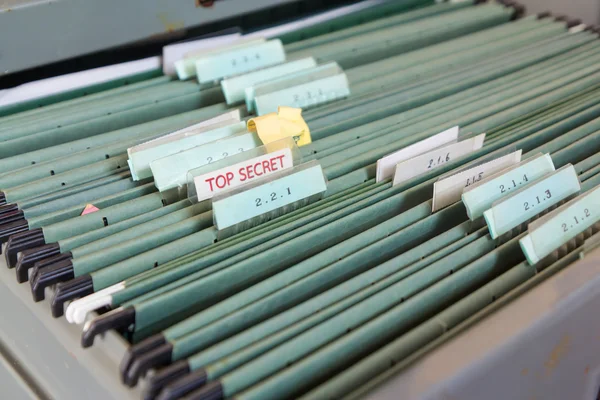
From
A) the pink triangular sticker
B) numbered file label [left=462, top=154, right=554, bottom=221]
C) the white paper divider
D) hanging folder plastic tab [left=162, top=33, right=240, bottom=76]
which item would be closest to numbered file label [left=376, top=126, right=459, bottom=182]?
numbered file label [left=462, top=154, right=554, bottom=221]

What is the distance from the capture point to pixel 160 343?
576mm

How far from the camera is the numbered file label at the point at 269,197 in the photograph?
28.5 inches

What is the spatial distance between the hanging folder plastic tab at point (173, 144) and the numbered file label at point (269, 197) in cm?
15

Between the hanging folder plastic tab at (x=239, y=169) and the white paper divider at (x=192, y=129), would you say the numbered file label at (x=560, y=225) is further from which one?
the white paper divider at (x=192, y=129)

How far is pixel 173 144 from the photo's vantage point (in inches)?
33.5

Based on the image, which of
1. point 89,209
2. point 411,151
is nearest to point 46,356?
point 89,209

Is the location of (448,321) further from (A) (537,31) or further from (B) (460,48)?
(A) (537,31)

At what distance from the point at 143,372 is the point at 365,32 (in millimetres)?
952

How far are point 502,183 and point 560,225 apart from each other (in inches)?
3.3

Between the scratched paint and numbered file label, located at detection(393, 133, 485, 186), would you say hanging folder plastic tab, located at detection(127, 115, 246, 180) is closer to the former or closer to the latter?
numbered file label, located at detection(393, 133, 485, 186)

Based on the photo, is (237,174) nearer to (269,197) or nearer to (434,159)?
(269,197)

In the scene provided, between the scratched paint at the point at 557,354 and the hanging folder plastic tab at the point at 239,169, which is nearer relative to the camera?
the scratched paint at the point at 557,354

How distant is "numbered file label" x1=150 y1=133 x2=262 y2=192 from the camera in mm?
799

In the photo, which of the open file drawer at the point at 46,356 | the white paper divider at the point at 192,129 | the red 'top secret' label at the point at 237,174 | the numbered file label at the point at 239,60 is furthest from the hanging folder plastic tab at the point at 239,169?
the numbered file label at the point at 239,60
